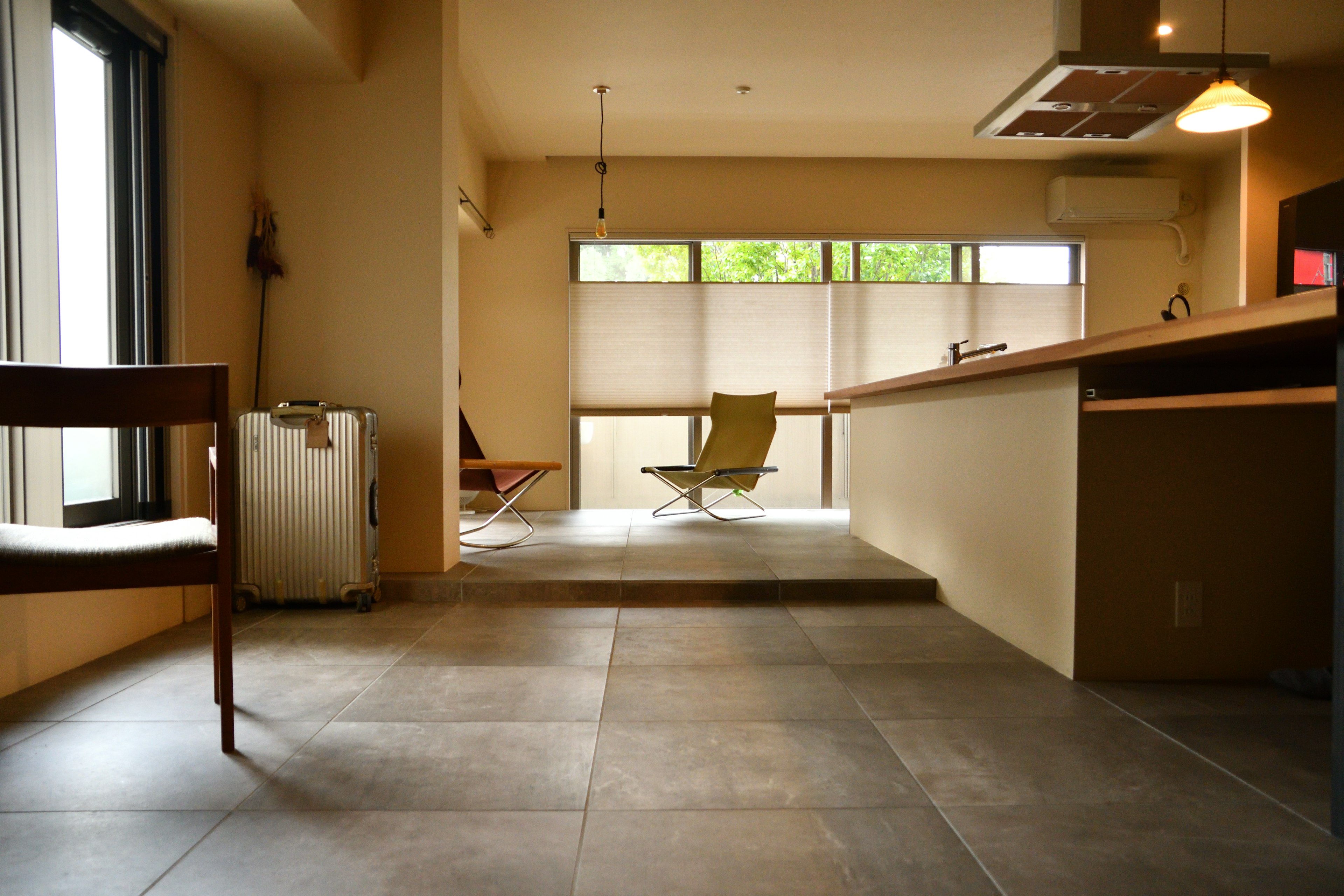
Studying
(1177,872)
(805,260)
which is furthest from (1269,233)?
(1177,872)

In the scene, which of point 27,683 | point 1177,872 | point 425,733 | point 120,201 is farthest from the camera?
point 120,201

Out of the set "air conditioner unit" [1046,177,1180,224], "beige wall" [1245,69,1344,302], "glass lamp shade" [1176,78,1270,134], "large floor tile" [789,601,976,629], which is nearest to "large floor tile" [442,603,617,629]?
"large floor tile" [789,601,976,629]

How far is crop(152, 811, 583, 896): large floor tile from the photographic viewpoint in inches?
47.9

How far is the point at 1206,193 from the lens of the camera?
6.24m

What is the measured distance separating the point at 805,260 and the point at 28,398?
5493 mm

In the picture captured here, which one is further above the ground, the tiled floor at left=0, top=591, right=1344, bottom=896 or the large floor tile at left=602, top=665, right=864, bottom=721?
the tiled floor at left=0, top=591, right=1344, bottom=896

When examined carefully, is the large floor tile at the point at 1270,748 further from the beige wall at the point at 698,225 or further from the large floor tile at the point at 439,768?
the beige wall at the point at 698,225

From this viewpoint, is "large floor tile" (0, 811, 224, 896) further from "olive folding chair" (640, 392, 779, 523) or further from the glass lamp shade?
"olive folding chair" (640, 392, 779, 523)

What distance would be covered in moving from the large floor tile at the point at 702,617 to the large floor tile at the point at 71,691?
1.42m

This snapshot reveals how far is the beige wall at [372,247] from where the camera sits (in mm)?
3393

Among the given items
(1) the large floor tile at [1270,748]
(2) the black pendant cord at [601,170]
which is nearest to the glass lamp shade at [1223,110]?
(1) the large floor tile at [1270,748]

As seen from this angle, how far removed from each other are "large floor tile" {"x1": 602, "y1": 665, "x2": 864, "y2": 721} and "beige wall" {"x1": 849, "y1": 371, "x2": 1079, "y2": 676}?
0.72 m

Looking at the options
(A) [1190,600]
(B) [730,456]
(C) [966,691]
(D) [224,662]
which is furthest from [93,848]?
(B) [730,456]

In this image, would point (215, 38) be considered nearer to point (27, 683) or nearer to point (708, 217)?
point (27, 683)
